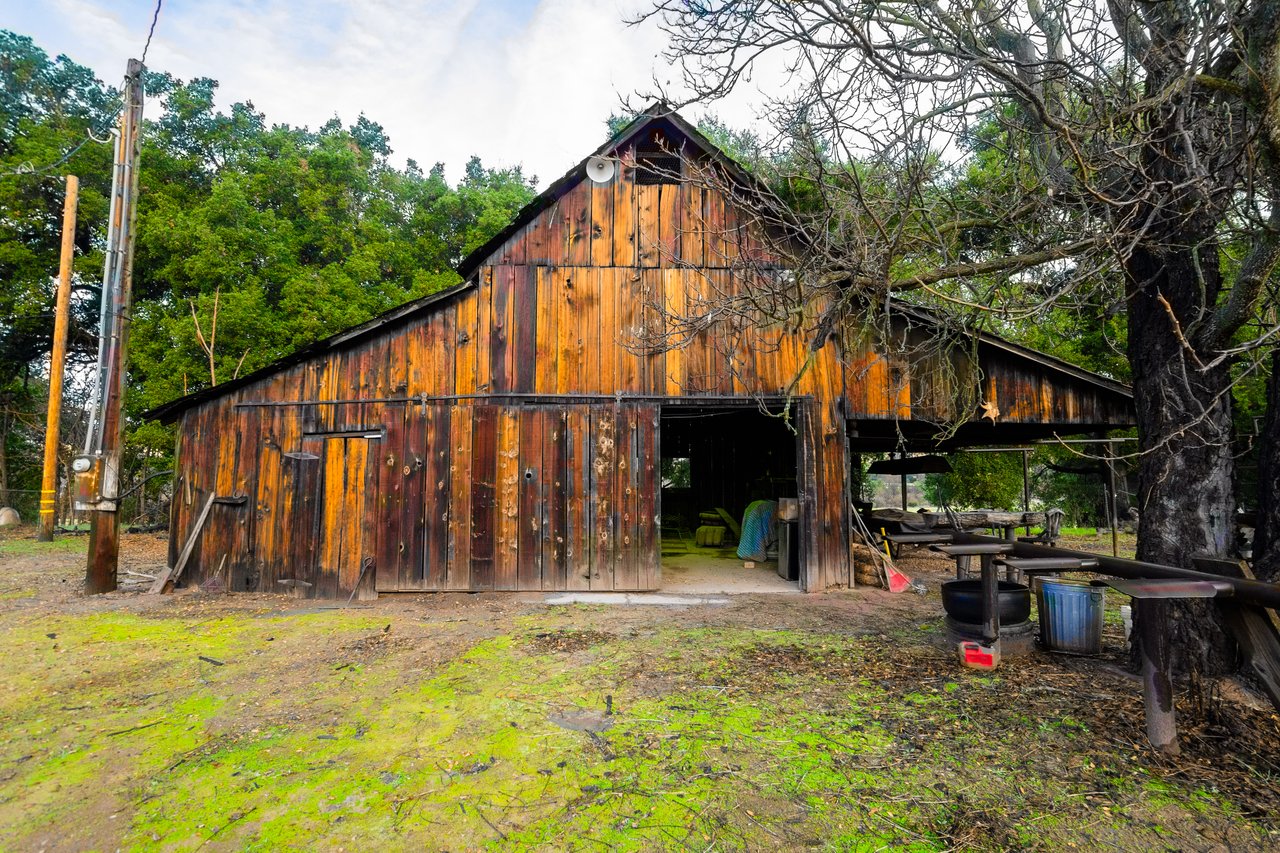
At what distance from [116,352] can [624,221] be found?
737 centimetres

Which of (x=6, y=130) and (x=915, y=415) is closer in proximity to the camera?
(x=915, y=415)

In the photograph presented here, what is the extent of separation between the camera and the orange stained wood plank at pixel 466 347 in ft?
26.8

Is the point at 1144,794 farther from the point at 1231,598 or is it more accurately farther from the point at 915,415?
the point at 915,415

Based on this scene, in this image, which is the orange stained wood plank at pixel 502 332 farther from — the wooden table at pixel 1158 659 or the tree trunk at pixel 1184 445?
the wooden table at pixel 1158 659

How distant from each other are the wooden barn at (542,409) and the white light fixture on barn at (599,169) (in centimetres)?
4

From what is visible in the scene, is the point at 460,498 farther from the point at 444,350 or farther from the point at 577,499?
the point at 444,350

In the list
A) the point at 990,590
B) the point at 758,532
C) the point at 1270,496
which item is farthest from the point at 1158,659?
the point at 758,532

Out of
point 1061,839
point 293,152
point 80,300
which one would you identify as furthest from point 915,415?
point 80,300

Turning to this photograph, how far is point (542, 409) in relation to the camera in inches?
323

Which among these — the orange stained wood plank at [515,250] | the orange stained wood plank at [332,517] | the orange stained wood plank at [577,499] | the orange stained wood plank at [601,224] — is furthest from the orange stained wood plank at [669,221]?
the orange stained wood plank at [332,517]

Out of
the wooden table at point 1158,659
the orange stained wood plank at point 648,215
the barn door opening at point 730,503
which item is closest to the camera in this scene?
the wooden table at point 1158,659

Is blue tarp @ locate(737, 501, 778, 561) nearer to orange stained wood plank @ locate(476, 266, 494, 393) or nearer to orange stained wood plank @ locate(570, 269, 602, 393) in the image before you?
orange stained wood plank @ locate(570, 269, 602, 393)

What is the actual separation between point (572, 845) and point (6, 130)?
1038 inches

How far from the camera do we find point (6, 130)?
1725 centimetres
